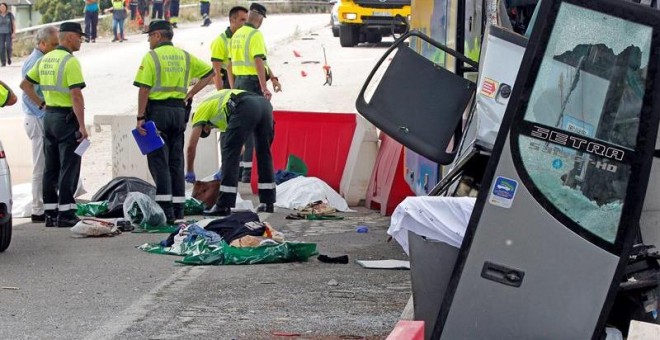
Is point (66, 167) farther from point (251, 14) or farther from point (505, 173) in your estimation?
point (505, 173)

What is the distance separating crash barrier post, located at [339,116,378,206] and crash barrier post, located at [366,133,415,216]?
8 cm

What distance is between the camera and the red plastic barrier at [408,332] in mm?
5371

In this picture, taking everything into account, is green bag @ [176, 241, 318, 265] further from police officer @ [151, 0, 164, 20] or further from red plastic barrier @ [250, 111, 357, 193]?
police officer @ [151, 0, 164, 20]

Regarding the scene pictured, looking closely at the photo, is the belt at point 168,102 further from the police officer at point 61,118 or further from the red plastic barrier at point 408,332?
the red plastic barrier at point 408,332

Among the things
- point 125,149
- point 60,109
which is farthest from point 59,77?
point 125,149

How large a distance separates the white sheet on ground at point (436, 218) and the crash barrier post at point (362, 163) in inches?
303

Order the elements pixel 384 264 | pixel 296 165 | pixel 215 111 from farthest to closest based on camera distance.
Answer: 1. pixel 296 165
2. pixel 215 111
3. pixel 384 264

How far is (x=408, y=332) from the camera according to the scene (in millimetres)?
5426

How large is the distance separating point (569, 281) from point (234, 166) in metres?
7.24

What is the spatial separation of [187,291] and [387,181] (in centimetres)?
514

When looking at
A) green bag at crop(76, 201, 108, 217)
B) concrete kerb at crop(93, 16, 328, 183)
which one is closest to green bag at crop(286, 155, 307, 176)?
concrete kerb at crop(93, 16, 328, 183)

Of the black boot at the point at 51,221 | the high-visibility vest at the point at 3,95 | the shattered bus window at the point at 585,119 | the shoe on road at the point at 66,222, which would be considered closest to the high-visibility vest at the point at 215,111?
the shoe on road at the point at 66,222

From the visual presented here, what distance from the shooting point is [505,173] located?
243 inches

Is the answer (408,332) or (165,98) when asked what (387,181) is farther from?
(408,332)
